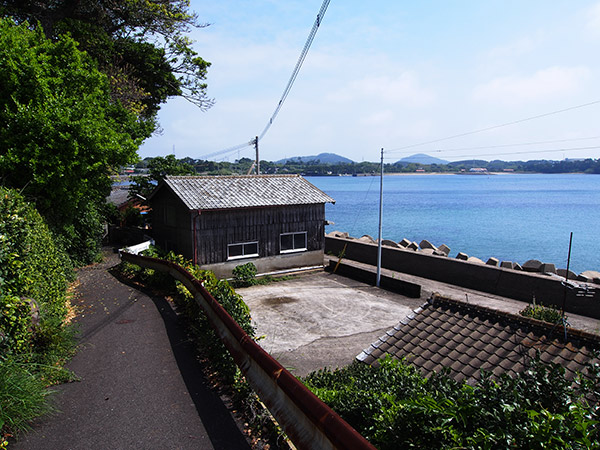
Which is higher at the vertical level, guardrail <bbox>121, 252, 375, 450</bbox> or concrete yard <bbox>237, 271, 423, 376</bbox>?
guardrail <bbox>121, 252, 375, 450</bbox>

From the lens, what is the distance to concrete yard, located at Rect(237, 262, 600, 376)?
13148mm

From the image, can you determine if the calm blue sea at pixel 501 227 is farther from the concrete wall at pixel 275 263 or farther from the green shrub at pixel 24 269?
the green shrub at pixel 24 269

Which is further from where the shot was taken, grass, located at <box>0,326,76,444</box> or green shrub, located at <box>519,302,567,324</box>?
green shrub, located at <box>519,302,567,324</box>

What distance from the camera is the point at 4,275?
675cm

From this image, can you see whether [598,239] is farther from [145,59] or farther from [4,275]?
[4,275]

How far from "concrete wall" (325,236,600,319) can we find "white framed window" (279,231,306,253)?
191 inches

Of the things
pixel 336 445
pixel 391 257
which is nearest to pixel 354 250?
pixel 391 257

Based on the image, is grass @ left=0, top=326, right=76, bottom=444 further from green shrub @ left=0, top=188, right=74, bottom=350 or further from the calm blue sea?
the calm blue sea

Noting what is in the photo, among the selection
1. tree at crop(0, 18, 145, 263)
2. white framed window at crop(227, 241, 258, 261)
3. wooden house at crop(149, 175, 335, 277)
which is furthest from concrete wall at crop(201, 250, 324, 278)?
tree at crop(0, 18, 145, 263)

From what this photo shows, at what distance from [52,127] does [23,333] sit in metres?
9.49

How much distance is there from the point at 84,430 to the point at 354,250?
80.8 ft

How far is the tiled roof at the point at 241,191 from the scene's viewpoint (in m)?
22.3

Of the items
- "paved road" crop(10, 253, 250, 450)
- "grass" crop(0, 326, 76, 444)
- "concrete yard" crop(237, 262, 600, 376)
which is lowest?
"concrete yard" crop(237, 262, 600, 376)

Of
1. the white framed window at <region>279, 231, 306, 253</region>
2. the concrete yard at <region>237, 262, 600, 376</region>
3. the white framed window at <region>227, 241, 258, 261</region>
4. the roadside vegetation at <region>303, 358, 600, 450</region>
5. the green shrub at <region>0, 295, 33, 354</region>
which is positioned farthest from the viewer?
the white framed window at <region>279, 231, 306, 253</region>
